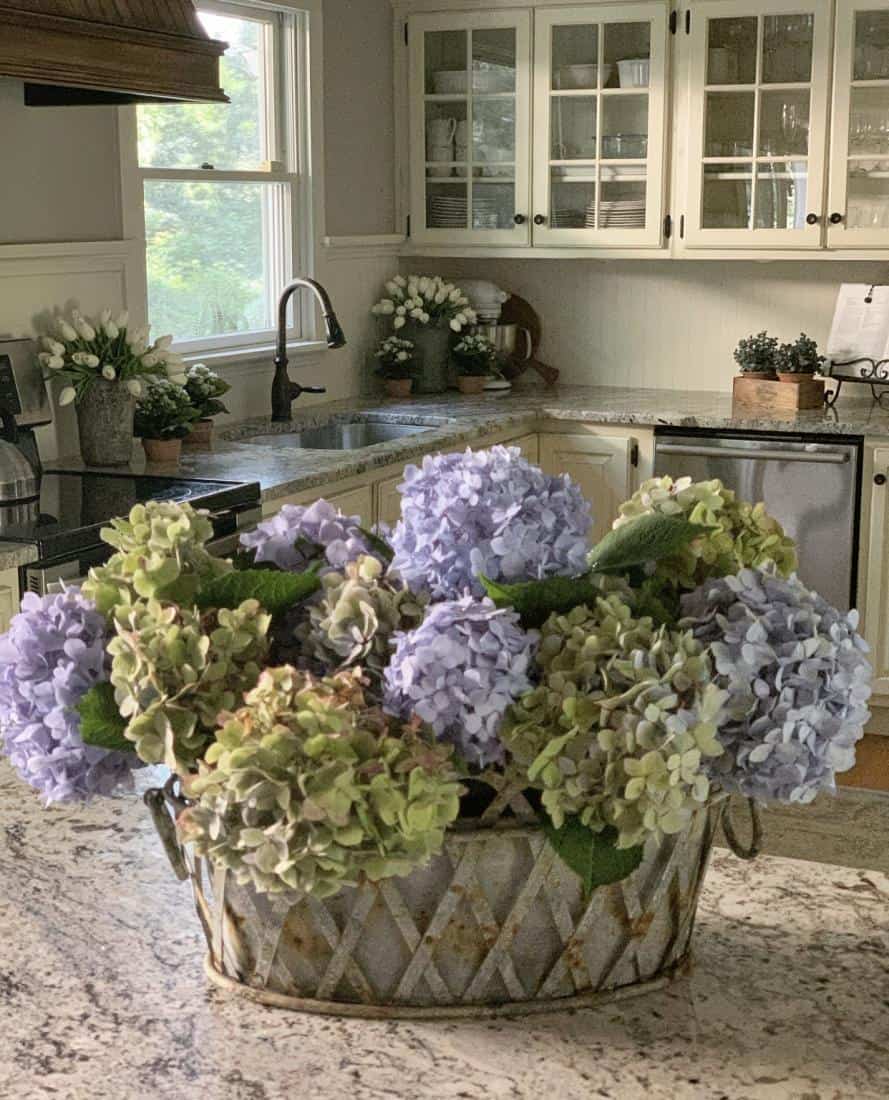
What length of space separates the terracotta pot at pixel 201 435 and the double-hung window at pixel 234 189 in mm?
413

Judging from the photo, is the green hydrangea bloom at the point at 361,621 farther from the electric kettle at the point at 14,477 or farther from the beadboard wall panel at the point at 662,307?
the beadboard wall panel at the point at 662,307

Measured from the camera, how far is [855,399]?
516 centimetres

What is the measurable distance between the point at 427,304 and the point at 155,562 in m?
4.48

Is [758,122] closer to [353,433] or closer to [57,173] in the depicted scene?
[353,433]

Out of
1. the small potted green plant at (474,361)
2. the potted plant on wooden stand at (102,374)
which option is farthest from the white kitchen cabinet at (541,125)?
the potted plant on wooden stand at (102,374)

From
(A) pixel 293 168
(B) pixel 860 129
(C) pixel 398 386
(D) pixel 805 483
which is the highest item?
(B) pixel 860 129

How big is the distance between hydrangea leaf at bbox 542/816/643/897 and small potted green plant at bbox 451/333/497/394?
4.44 metres

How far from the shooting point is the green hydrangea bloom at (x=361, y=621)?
1.01 m

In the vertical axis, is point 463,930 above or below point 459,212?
below

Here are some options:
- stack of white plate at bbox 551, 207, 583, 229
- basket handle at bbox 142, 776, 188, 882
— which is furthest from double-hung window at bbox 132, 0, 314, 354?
basket handle at bbox 142, 776, 188, 882

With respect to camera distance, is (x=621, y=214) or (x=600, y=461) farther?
(x=621, y=214)

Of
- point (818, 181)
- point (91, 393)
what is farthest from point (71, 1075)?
point (818, 181)

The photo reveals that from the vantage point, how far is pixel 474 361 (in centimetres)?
539

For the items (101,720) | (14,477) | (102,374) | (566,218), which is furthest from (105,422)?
(101,720)
